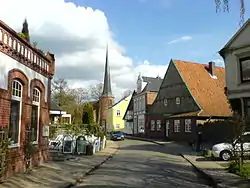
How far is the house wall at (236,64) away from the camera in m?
25.8

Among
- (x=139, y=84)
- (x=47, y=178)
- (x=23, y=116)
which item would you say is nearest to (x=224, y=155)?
(x=47, y=178)

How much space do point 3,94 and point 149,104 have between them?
4710 centimetres

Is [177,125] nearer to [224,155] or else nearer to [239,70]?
[239,70]

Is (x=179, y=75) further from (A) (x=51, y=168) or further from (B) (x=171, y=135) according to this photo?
(A) (x=51, y=168)

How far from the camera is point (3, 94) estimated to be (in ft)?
38.1

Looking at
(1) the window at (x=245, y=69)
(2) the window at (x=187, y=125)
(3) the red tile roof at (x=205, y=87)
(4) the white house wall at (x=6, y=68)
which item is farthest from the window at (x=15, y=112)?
(2) the window at (x=187, y=125)

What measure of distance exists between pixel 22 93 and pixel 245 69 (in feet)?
59.2

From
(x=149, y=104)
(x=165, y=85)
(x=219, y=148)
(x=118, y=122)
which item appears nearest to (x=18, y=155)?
(x=219, y=148)

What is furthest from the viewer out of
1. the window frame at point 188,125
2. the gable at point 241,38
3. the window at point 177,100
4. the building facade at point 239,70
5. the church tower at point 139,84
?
the church tower at point 139,84

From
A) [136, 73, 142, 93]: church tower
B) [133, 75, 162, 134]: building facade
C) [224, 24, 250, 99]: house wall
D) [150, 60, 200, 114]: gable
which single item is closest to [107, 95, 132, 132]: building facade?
[133, 75, 162, 134]: building facade

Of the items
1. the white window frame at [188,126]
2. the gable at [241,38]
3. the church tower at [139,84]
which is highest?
the church tower at [139,84]

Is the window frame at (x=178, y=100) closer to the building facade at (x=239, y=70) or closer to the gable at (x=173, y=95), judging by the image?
the gable at (x=173, y=95)

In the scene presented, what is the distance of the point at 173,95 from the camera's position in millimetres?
46062

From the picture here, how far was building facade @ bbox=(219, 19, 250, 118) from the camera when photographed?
2577 cm
